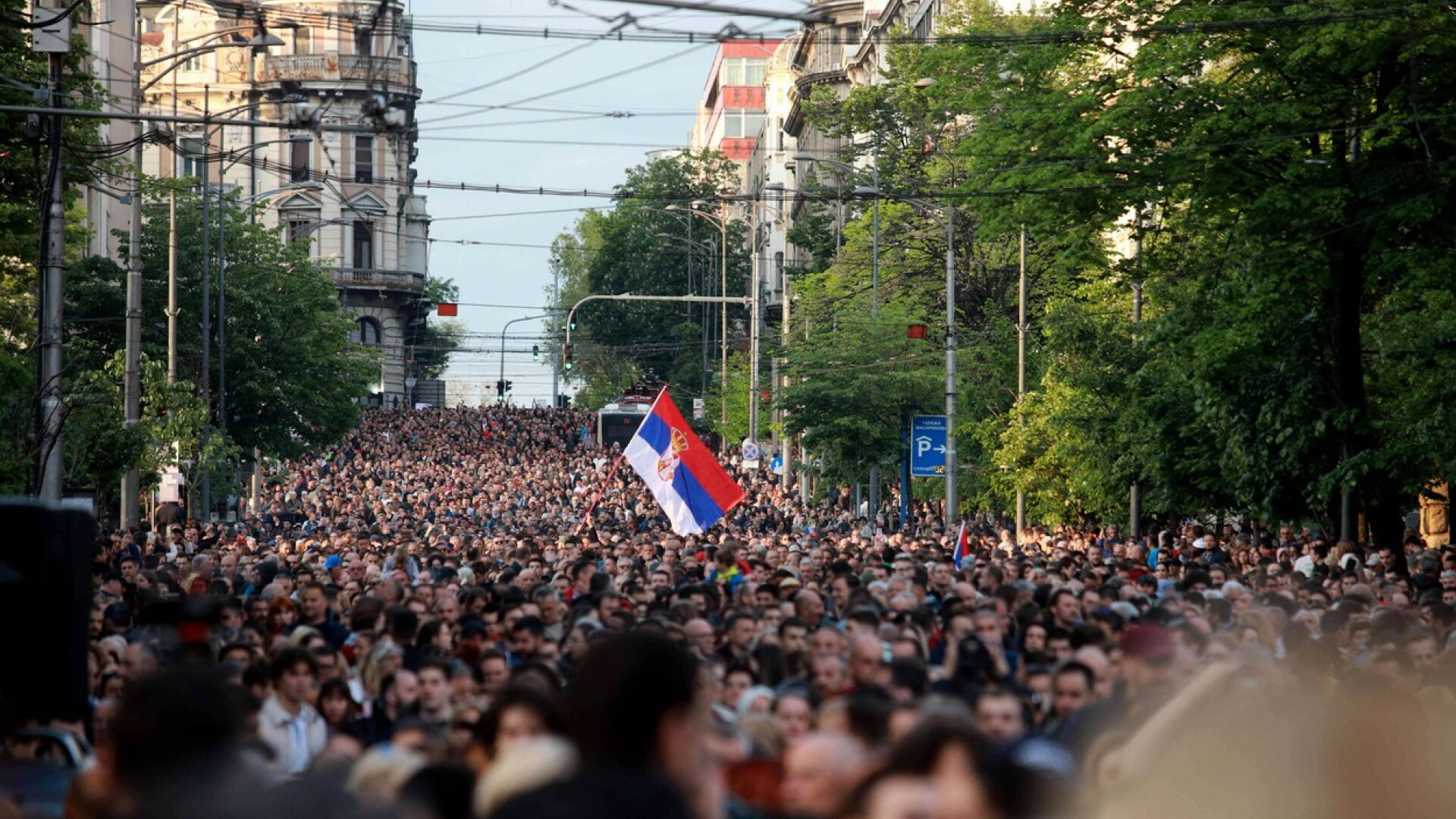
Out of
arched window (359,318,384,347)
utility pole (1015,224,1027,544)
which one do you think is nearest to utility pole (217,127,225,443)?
utility pole (1015,224,1027,544)

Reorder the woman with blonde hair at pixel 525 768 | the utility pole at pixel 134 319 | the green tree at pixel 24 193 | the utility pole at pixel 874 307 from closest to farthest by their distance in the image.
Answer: the woman with blonde hair at pixel 525 768
the green tree at pixel 24 193
the utility pole at pixel 134 319
the utility pole at pixel 874 307

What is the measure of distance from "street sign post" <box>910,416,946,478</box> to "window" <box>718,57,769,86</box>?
121m

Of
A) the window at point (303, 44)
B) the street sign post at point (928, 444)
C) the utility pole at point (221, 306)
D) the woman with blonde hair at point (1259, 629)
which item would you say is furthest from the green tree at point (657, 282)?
the woman with blonde hair at point (1259, 629)

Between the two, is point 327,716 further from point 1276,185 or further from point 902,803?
point 1276,185

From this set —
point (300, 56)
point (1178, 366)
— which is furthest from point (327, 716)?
point (300, 56)

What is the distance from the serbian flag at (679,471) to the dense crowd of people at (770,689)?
8.19 m

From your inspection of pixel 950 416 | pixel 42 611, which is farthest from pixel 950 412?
pixel 42 611

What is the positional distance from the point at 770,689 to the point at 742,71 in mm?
147322

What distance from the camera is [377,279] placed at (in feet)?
392

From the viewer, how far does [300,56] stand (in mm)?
107500

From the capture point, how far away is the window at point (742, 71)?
15500cm

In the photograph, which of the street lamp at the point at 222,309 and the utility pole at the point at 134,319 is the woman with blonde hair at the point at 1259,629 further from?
the street lamp at the point at 222,309

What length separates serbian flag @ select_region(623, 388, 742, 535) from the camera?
1309 inches

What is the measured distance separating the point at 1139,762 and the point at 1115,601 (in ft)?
27.7
